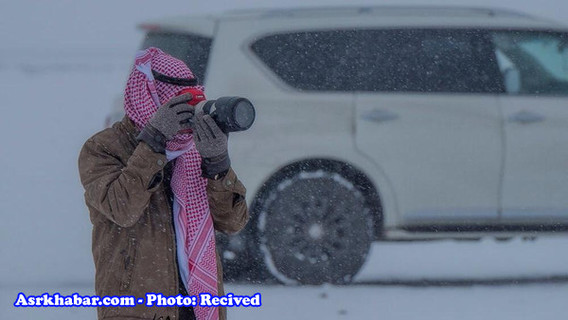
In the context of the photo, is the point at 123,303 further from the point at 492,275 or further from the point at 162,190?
the point at 492,275

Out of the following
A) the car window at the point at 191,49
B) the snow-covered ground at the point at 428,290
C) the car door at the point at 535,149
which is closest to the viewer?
the snow-covered ground at the point at 428,290

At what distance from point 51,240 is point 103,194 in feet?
14.0

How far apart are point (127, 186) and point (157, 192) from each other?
0.16 meters

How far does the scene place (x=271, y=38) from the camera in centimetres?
563

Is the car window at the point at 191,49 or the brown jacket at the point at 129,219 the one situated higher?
the car window at the point at 191,49

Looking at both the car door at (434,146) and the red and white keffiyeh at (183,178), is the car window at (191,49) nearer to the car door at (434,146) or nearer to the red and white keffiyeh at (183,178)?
the car door at (434,146)

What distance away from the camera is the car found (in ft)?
17.7

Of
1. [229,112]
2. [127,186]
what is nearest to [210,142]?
[229,112]

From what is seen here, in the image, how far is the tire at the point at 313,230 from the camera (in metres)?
5.36

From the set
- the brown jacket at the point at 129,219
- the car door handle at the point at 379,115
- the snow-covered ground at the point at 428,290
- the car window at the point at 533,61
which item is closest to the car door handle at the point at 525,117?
the car window at the point at 533,61

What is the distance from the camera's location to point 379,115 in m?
5.43

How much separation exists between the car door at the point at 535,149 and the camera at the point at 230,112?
3372 millimetres

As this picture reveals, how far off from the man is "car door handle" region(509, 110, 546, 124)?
10.6ft

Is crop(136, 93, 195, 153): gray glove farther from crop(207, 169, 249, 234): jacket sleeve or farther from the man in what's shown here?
crop(207, 169, 249, 234): jacket sleeve
